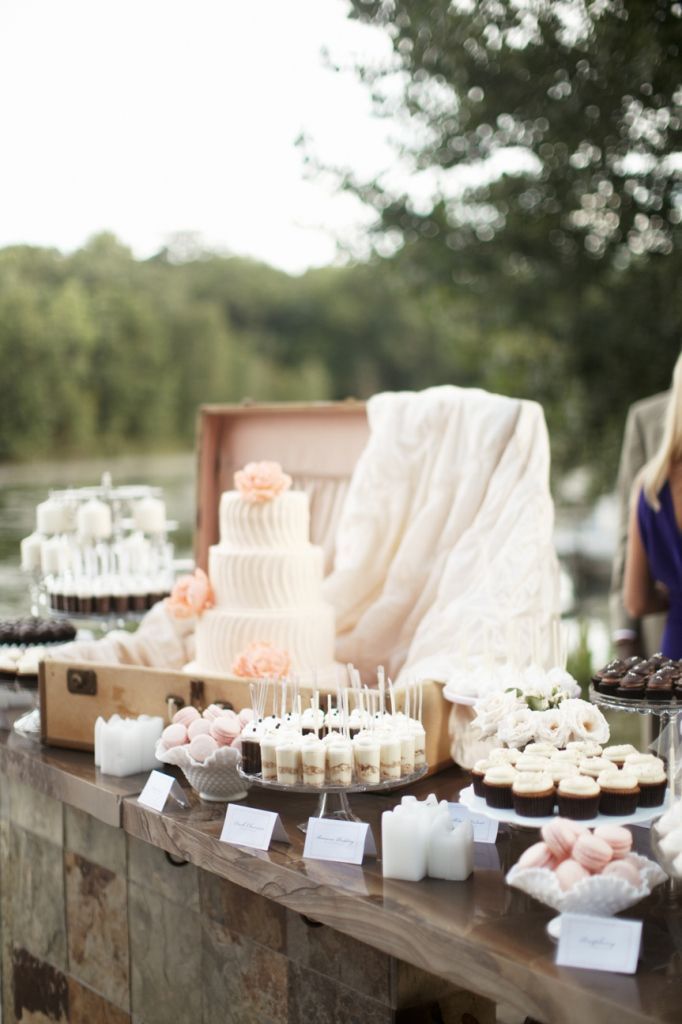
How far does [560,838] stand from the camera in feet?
5.90

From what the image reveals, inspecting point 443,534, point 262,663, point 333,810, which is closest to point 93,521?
point 262,663

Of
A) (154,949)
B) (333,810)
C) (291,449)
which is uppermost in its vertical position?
(291,449)

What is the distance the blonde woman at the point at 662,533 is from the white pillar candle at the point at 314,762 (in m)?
1.31

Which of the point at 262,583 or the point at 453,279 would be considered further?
the point at 453,279

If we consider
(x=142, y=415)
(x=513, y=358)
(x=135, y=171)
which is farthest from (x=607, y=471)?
(x=135, y=171)

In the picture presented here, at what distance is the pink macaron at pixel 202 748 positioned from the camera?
2.48 m

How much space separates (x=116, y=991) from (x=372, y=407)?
6.56ft

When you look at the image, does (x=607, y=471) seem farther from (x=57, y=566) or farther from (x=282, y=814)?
(x=282, y=814)

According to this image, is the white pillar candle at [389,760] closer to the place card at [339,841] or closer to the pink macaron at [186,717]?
the place card at [339,841]

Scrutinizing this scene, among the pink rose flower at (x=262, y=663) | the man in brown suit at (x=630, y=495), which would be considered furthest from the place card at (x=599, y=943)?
the man in brown suit at (x=630, y=495)

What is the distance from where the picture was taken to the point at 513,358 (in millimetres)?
6391

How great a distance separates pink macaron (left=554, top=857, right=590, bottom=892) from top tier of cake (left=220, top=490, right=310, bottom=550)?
66.9 inches

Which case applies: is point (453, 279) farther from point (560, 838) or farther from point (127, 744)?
point (560, 838)

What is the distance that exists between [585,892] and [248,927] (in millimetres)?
966
